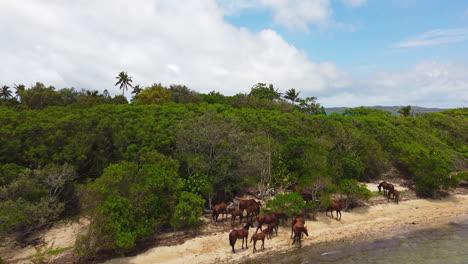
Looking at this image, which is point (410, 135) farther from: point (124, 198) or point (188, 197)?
point (124, 198)

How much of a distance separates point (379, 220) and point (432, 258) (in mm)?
4606

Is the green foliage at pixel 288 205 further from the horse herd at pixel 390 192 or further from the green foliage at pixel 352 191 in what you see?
the horse herd at pixel 390 192

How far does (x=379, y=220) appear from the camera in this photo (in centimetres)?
1909

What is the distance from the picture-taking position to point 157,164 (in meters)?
16.7

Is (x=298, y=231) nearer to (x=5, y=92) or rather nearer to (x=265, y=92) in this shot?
(x=265, y=92)

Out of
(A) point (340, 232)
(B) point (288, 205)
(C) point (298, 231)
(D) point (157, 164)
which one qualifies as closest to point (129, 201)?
(D) point (157, 164)

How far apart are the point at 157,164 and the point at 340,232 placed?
42.6 ft

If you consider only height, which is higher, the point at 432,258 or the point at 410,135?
the point at 410,135

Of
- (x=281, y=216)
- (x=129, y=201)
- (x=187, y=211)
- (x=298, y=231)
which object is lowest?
(x=298, y=231)

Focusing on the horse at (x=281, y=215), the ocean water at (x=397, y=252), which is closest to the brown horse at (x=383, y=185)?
the ocean water at (x=397, y=252)

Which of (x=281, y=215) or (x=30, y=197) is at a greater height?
(x=30, y=197)

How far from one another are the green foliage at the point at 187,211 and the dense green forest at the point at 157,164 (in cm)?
6

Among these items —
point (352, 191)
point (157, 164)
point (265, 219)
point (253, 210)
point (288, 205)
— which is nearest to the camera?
point (265, 219)

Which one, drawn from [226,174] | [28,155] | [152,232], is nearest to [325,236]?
[226,174]
